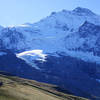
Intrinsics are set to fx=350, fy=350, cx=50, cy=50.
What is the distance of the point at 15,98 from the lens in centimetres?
13288

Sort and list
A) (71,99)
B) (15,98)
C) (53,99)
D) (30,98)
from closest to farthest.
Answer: (15,98)
(30,98)
(53,99)
(71,99)

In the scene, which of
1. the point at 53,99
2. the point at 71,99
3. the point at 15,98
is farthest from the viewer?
the point at 71,99

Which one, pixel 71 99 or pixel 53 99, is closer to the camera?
pixel 53 99

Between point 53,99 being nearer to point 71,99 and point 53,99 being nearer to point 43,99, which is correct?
point 43,99

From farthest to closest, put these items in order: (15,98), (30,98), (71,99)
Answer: (71,99) → (30,98) → (15,98)

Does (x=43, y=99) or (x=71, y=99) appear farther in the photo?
(x=71, y=99)

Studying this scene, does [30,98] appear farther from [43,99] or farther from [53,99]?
[53,99]

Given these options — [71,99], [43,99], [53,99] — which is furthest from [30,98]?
[71,99]

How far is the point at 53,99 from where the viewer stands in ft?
528

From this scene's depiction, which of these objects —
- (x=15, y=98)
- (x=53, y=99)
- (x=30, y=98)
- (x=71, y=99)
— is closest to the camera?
(x=15, y=98)

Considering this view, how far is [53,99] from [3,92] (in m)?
30.6

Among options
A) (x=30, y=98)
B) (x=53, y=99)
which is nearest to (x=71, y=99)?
(x=53, y=99)

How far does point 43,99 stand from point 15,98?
2149 cm

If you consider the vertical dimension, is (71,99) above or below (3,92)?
below
